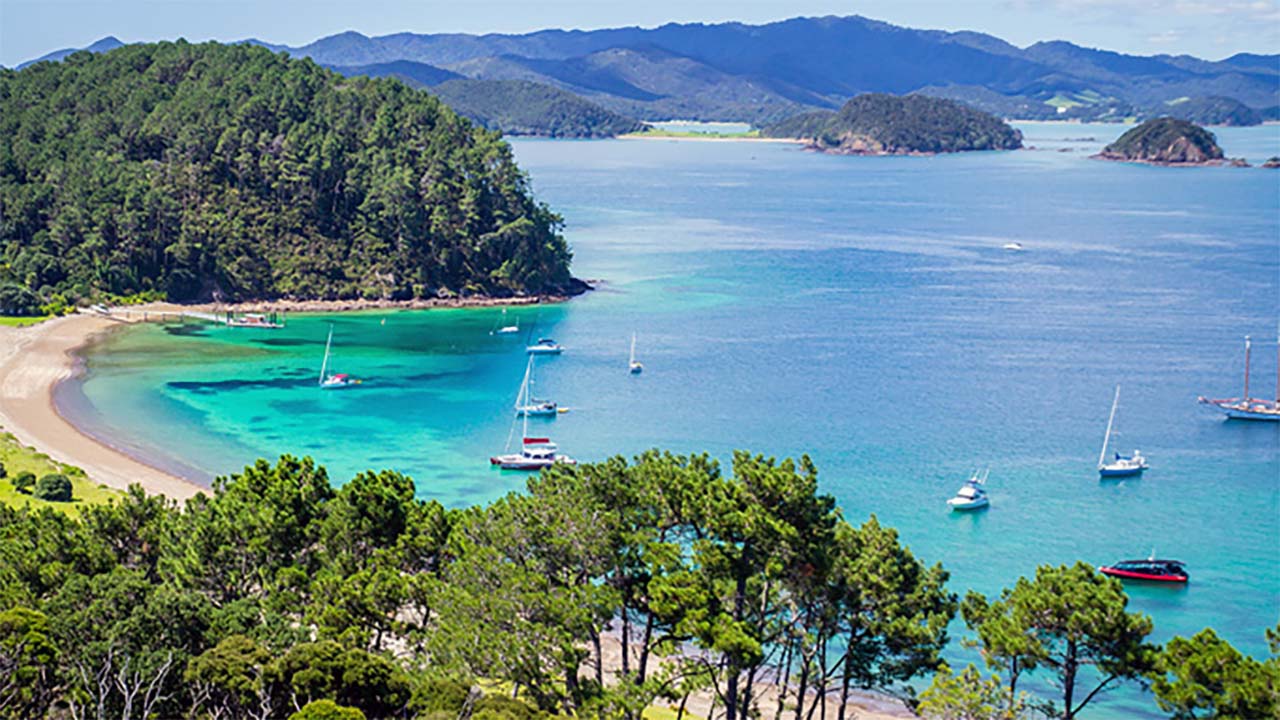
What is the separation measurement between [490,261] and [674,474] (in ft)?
241

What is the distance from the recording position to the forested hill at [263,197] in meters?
93.2

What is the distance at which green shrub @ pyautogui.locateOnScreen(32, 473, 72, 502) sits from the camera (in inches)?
1794

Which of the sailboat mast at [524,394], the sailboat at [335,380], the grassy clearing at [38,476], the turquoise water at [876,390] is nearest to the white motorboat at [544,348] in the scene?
the turquoise water at [876,390]

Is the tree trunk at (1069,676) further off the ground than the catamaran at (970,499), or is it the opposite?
the tree trunk at (1069,676)

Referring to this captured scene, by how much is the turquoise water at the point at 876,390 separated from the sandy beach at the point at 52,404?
5.55 feet

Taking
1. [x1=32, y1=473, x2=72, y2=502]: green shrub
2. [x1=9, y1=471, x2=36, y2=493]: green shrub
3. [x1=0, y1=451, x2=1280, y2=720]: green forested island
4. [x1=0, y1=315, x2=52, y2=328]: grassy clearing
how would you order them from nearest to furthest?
[x1=0, y1=451, x2=1280, y2=720]: green forested island → [x1=32, y1=473, x2=72, y2=502]: green shrub → [x1=9, y1=471, x2=36, y2=493]: green shrub → [x1=0, y1=315, x2=52, y2=328]: grassy clearing

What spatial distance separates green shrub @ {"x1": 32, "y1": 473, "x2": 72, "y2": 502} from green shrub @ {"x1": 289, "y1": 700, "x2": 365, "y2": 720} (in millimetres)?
27476

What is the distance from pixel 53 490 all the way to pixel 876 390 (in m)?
40.3

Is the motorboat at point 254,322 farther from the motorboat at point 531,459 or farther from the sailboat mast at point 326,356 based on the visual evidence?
the motorboat at point 531,459

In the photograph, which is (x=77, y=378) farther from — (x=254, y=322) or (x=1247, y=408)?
(x=1247, y=408)

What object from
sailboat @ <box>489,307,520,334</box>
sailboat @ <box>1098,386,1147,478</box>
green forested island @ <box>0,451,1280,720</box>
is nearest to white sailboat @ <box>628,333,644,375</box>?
sailboat @ <box>489,307,520,334</box>

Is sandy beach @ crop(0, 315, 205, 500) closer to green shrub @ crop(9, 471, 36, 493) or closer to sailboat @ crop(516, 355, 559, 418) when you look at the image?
green shrub @ crop(9, 471, 36, 493)

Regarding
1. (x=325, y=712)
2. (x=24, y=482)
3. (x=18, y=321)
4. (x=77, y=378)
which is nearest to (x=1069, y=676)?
(x=325, y=712)

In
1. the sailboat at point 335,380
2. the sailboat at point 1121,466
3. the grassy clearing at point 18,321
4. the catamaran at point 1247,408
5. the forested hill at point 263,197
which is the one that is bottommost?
the sailboat at point 1121,466
